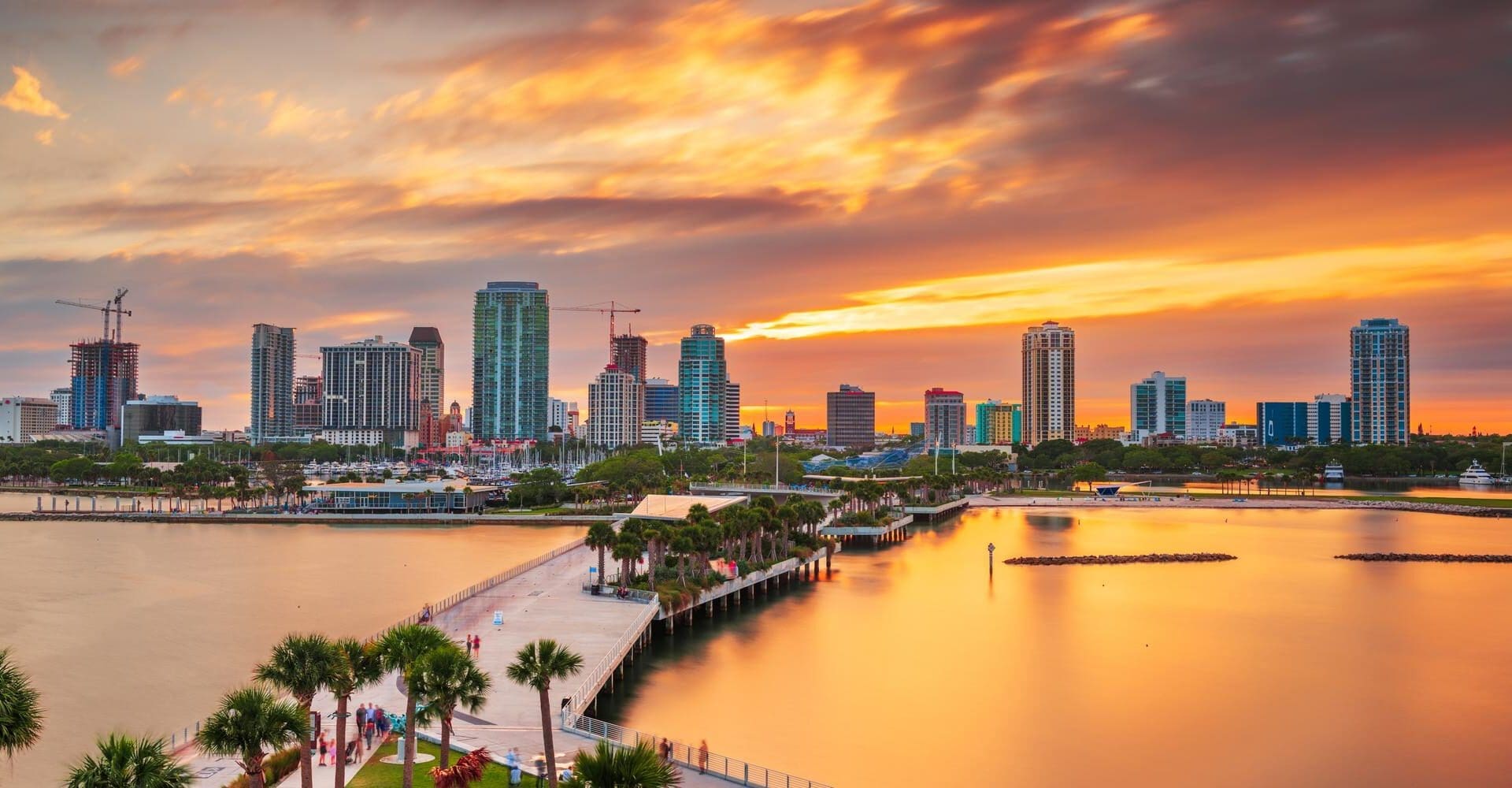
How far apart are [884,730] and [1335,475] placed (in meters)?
189

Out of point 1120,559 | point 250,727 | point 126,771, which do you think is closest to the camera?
point 126,771

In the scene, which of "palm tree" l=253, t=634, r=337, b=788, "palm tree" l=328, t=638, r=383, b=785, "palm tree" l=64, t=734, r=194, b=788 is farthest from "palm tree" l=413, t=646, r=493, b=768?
"palm tree" l=64, t=734, r=194, b=788

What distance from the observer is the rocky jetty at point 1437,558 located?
3413 inches

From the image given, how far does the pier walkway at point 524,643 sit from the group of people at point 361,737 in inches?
26.8

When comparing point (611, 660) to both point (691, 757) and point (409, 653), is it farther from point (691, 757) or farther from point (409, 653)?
point (409, 653)

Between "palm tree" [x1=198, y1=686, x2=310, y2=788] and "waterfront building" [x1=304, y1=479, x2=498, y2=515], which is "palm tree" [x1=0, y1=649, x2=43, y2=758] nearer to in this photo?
"palm tree" [x1=198, y1=686, x2=310, y2=788]

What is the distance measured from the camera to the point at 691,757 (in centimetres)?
3306

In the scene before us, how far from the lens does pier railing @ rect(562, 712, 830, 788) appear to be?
1217 inches

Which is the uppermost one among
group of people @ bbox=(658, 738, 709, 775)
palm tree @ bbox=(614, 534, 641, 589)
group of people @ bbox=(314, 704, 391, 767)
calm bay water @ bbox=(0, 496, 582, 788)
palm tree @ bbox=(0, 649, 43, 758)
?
palm tree @ bbox=(0, 649, 43, 758)

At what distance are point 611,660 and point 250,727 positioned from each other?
20.9m

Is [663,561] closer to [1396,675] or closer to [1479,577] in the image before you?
[1396,675]

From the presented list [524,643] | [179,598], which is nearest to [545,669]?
[524,643]

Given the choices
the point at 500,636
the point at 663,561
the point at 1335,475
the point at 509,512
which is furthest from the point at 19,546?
the point at 1335,475

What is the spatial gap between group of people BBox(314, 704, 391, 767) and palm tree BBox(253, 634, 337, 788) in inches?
145
